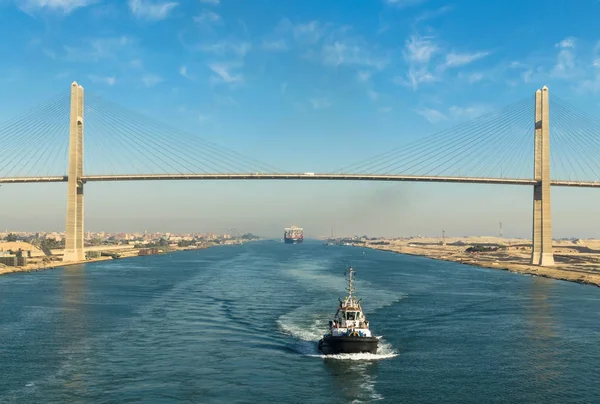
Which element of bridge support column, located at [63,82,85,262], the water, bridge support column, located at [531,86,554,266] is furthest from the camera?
bridge support column, located at [63,82,85,262]

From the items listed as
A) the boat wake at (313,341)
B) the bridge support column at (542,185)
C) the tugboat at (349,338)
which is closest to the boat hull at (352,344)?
the tugboat at (349,338)

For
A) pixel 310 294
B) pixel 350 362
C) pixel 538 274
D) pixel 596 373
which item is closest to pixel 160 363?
pixel 350 362

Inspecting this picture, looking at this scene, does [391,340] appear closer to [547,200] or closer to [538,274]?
[538,274]

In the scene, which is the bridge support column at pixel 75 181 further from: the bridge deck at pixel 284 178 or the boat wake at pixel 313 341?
the boat wake at pixel 313 341

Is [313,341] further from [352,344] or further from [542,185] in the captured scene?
[542,185]

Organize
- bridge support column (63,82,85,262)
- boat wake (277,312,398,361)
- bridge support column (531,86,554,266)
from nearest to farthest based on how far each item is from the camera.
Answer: boat wake (277,312,398,361) → bridge support column (531,86,554,266) → bridge support column (63,82,85,262)

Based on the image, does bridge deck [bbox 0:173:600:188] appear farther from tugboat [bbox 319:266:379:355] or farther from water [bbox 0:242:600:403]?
tugboat [bbox 319:266:379:355]

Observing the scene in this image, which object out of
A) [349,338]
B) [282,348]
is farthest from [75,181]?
[349,338]

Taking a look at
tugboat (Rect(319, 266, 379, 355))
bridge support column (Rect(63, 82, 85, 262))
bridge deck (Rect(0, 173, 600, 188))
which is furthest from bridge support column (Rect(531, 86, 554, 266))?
bridge support column (Rect(63, 82, 85, 262))
